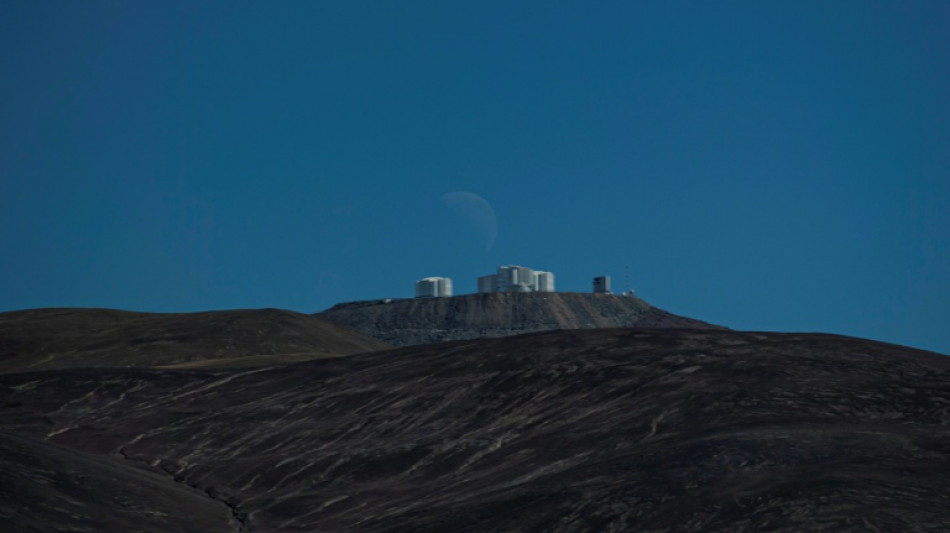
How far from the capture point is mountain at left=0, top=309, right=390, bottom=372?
125m

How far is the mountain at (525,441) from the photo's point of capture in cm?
3778

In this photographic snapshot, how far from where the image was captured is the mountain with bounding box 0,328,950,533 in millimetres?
37781

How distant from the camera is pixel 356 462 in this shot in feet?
181

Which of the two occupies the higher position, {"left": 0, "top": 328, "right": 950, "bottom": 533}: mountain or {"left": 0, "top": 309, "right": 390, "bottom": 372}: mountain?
{"left": 0, "top": 309, "right": 390, "bottom": 372}: mountain

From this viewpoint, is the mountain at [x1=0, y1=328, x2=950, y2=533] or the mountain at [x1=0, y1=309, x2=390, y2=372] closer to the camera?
the mountain at [x1=0, y1=328, x2=950, y2=533]

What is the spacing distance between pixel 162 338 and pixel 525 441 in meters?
90.1

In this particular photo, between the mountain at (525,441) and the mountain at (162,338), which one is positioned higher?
the mountain at (162,338)

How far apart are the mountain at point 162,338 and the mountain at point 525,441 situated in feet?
146

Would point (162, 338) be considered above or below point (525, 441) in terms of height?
above

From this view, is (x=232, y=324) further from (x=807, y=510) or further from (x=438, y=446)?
(x=807, y=510)

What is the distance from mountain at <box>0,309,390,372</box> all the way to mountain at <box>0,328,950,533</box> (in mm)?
44548

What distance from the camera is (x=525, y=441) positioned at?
170ft

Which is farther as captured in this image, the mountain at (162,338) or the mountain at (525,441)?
the mountain at (162,338)

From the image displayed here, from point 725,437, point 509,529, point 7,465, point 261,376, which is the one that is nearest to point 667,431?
point 725,437
